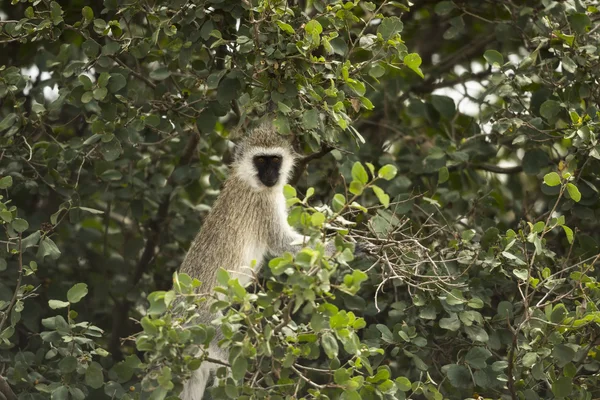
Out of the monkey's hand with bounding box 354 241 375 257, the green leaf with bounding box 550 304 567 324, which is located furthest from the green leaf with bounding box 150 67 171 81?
the green leaf with bounding box 550 304 567 324

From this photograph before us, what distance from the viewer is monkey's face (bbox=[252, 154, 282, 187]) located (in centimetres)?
516

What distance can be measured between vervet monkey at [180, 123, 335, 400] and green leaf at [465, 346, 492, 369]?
1.24 metres

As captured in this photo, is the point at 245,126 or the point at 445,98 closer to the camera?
the point at 245,126

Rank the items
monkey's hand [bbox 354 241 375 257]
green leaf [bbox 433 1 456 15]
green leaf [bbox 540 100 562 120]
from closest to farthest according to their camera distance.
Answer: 1. monkey's hand [bbox 354 241 375 257]
2. green leaf [bbox 540 100 562 120]
3. green leaf [bbox 433 1 456 15]

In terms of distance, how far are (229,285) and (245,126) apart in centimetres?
231

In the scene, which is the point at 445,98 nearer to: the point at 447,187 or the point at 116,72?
the point at 447,187

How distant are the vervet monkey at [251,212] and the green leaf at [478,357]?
4.06 feet

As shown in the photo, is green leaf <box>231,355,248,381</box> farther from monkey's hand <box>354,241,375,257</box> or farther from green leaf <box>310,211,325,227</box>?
monkey's hand <box>354,241,375,257</box>

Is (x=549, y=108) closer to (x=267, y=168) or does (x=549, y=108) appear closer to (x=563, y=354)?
(x=563, y=354)

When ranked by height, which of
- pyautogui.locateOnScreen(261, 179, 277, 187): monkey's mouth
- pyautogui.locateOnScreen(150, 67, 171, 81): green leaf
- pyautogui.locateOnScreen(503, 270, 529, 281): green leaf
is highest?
pyautogui.locateOnScreen(150, 67, 171, 81): green leaf

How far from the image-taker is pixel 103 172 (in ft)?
16.7

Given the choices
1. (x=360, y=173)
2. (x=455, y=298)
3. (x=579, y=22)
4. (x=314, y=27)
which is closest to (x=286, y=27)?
(x=314, y=27)

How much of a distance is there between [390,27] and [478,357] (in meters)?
1.59

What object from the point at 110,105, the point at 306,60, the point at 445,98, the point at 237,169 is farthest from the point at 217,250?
the point at 445,98
